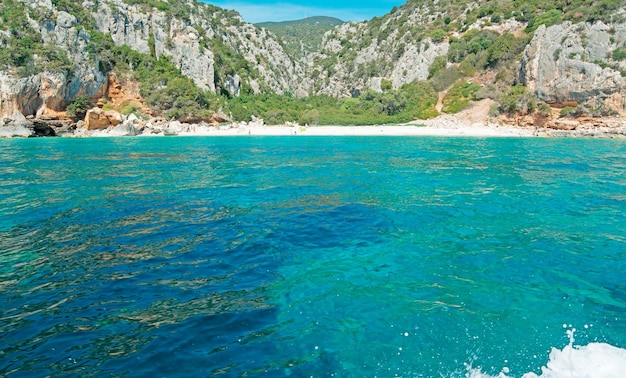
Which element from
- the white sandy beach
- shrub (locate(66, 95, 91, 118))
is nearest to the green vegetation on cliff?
shrub (locate(66, 95, 91, 118))

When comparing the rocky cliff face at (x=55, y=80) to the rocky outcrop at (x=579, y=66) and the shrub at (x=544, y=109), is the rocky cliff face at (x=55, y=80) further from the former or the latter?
the rocky outcrop at (x=579, y=66)

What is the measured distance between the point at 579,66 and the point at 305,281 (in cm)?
6345

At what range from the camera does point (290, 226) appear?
35.1 feet

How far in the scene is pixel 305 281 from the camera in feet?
23.2

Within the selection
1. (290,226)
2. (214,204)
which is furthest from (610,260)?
(214,204)

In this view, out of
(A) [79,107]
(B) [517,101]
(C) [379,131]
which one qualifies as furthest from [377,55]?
(A) [79,107]

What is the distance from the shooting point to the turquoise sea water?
4.75 m

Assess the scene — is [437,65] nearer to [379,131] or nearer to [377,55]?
[377,55]

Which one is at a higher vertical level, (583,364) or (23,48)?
(23,48)

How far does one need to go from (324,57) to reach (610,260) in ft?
431

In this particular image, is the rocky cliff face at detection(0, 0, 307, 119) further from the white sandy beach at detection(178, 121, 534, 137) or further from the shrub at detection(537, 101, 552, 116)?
the shrub at detection(537, 101, 552, 116)

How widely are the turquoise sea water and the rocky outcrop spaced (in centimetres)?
4872

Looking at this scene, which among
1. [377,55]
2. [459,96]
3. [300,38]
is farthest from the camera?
[300,38]

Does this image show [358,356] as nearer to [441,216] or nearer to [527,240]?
[527,240]
